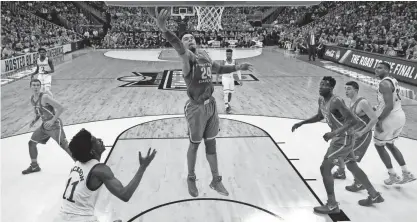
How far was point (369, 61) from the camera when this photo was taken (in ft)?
51.9

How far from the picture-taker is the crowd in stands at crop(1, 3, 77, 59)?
717 inches

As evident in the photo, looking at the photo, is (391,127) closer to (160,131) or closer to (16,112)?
(160,131)

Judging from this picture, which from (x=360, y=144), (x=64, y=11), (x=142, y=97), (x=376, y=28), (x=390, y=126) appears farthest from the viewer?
(x=64, y=11)

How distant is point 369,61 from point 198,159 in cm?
1208

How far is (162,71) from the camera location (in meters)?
16.4

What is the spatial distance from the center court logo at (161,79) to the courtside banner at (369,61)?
4.95m

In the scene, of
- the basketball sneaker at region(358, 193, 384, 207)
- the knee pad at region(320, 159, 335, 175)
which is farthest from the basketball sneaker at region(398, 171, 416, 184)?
the knee pad at region(320, 159, 335, 175)

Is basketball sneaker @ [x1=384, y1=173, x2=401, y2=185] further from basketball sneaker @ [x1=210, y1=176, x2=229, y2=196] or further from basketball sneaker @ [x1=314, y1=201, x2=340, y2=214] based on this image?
basketball sneaker @ [x1=210, y1=176, x2=229, y2=196]

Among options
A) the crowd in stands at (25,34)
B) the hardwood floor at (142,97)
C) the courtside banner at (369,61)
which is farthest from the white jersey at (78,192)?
the crowd in stands at (25,34)

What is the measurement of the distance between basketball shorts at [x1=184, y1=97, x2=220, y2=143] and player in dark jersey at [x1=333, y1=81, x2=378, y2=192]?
1.60 metres

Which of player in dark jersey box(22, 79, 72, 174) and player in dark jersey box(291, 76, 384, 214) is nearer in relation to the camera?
player in dark jersey box(291, 76, 384, 214)

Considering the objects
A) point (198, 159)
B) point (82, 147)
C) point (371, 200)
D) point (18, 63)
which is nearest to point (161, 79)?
point (18, 63)

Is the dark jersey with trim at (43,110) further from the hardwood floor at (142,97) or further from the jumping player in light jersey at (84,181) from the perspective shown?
the hardwood floor at (142,97)

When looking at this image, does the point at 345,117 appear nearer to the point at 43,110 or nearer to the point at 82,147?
the point at 82,147
